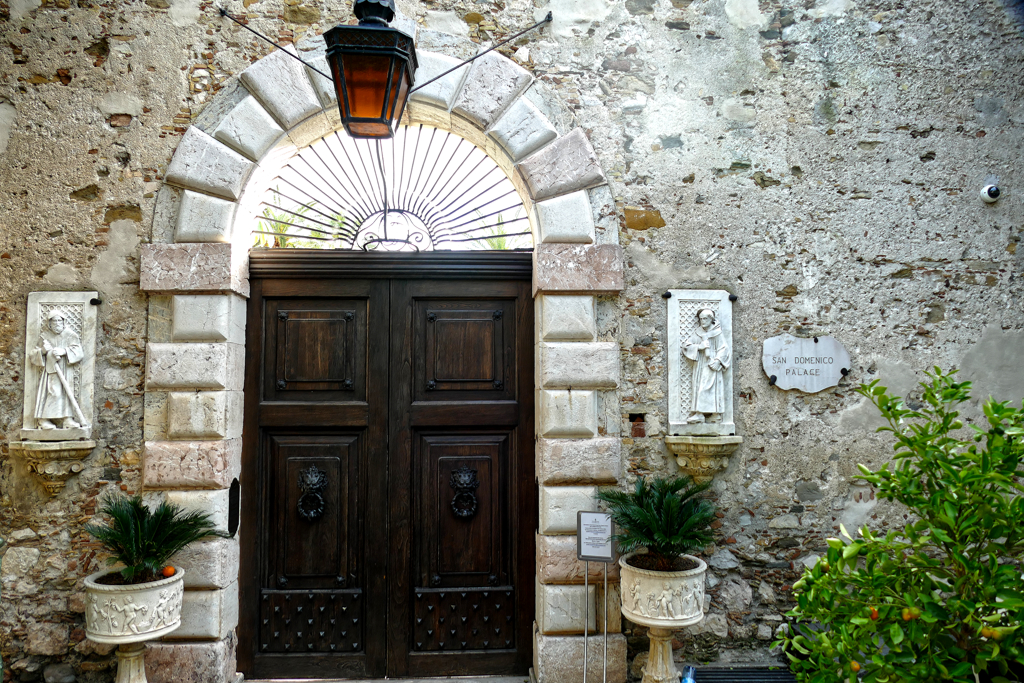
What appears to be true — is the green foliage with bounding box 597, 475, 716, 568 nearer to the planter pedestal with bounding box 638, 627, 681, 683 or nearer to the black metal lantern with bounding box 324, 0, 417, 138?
the planter pedestal with bounding box 638, 627, 681, 683

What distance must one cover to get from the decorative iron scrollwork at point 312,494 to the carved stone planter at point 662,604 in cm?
175

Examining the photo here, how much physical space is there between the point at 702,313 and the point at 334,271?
213 cm

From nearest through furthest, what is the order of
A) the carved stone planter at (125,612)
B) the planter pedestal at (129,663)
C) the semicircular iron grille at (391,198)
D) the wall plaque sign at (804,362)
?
the carved stone planter at (125,612) < the planter pedestal at (129,663) < the wall plaque sign at (804,362) < the semicircular iron grille at (391,198)

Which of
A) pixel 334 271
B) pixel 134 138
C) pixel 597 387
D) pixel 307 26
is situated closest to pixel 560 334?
pixel 597 387

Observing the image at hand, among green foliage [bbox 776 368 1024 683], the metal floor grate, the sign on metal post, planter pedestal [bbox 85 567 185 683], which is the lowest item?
the metal floor grate

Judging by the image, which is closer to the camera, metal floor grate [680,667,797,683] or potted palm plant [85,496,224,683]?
potted palm plant [85,496,224,683]

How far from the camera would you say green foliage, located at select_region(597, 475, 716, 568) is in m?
3.16

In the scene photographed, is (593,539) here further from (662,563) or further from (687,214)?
A: (687,214)

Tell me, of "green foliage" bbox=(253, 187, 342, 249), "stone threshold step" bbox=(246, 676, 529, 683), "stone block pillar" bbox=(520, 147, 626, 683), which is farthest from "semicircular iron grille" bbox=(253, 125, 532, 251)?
"stone threshold step" bbox=(246, 676, 529, 683)

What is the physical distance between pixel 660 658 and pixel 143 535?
8.36ft

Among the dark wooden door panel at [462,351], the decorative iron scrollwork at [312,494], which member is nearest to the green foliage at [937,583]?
the dark wooden door panel at [462,351]

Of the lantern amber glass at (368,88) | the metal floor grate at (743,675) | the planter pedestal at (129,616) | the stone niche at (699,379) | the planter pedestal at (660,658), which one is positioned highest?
the lantern amber glass at (368,88)

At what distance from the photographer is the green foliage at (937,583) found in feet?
5.24

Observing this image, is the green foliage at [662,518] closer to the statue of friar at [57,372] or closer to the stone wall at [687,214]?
the stone wall at [687,214]
